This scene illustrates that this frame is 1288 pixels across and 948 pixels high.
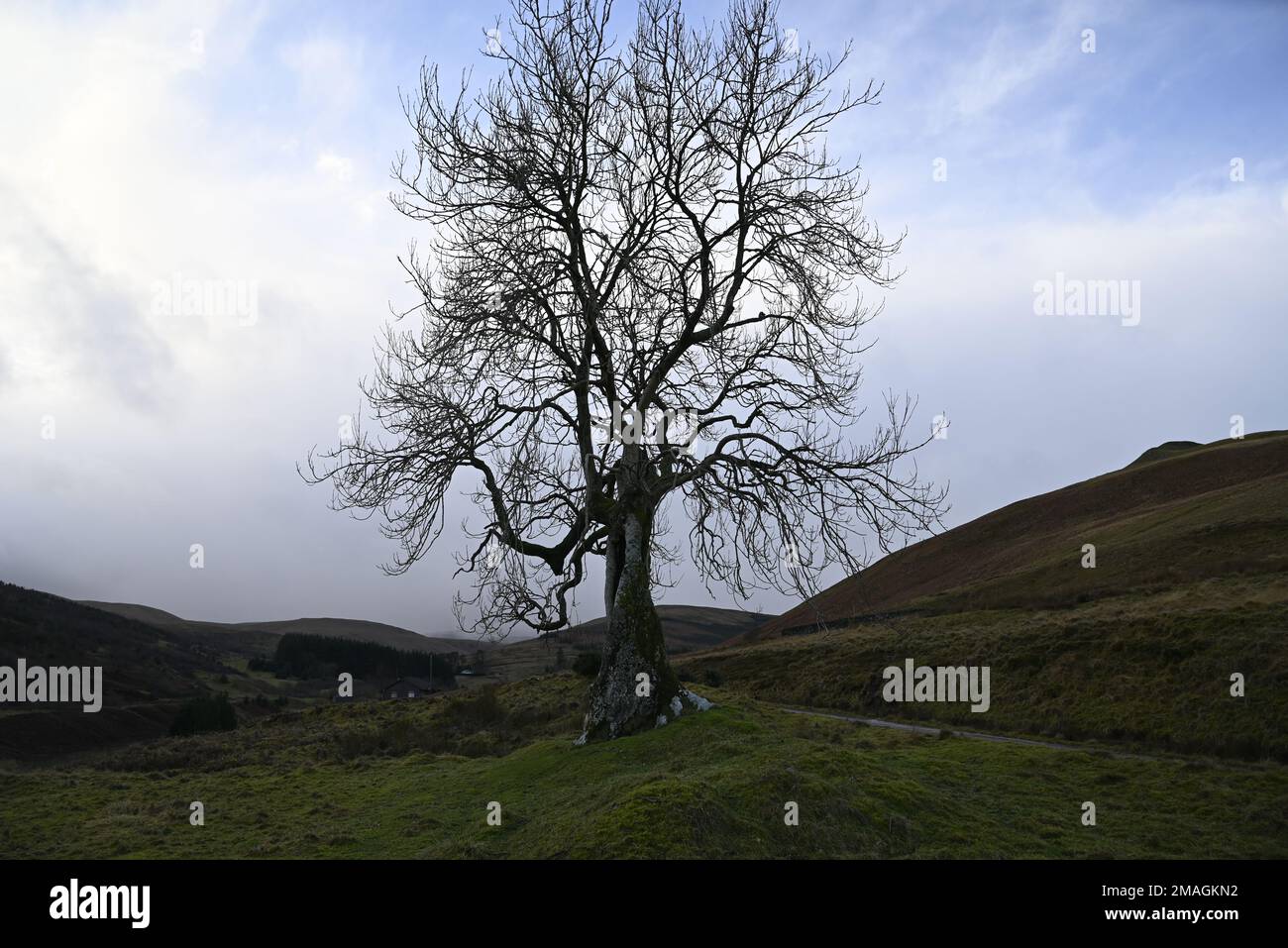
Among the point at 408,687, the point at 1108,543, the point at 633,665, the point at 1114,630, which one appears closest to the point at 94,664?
the point at 408,687

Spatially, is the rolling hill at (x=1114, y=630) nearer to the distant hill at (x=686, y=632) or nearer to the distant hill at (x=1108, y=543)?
the distant hill at (x=1108, y=543)

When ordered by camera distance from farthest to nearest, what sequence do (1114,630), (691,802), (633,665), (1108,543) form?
1. (1108,543)
2. (1114,630)
3. (633,665)
4. (691,802)

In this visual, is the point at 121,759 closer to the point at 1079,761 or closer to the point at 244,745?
the point at 244,745

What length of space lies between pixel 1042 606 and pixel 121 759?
37.4m

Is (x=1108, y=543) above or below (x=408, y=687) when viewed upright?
above

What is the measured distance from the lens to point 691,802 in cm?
895

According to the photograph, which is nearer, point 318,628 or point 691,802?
point 691,802

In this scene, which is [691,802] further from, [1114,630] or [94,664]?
[94,664]

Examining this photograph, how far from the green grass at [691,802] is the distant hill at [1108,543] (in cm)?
361

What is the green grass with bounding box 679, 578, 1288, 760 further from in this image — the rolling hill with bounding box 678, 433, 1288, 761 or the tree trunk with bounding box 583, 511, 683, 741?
the tree trunk with bounding box 583, 511, 683, 741

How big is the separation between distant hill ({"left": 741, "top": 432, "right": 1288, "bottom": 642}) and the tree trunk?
3.56 metres

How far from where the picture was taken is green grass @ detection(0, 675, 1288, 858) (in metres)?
9.05

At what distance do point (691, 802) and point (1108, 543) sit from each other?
1787 inches
